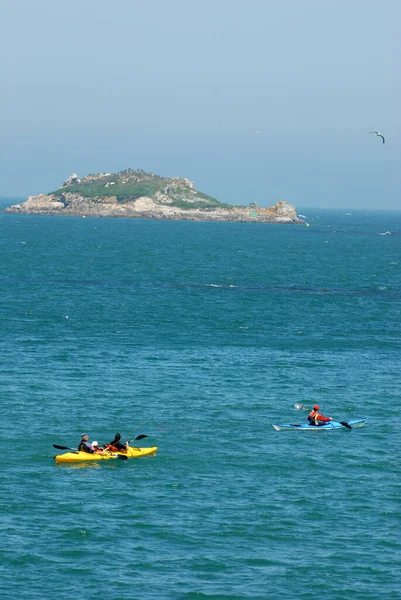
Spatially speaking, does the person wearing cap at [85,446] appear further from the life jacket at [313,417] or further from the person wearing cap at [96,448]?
the life jacket at [313,417]

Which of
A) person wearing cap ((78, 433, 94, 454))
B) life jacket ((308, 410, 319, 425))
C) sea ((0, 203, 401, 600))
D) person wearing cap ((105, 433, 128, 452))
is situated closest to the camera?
sea ((0, 203, 401, 600))

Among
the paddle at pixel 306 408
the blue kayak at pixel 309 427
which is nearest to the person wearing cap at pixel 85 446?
the blue kayak at pixel 309 427

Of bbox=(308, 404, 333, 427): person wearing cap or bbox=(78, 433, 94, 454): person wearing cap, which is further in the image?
bbox=(308, 404, 333, 427): person wearing cap

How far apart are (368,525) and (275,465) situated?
9.36 m

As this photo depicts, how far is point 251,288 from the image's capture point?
13612cm

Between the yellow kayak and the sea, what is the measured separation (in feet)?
1.38

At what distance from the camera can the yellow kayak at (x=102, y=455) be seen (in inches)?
2114

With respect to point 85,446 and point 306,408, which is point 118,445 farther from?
point 306,408

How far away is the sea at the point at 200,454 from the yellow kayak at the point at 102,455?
1.38ft

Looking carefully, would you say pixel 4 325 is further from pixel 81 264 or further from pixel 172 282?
pixel 81 264

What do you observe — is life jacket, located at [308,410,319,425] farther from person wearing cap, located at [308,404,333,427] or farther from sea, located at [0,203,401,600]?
sea, located at [0,203,401,600]

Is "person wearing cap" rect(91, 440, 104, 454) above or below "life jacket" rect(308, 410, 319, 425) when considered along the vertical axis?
below

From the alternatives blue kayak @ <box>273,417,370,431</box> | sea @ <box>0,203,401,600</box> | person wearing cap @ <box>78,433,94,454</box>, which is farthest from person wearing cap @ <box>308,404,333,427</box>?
person wearing cap @ <box>78,433,94,454</box>

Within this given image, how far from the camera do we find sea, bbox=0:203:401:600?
40812 millimetres
